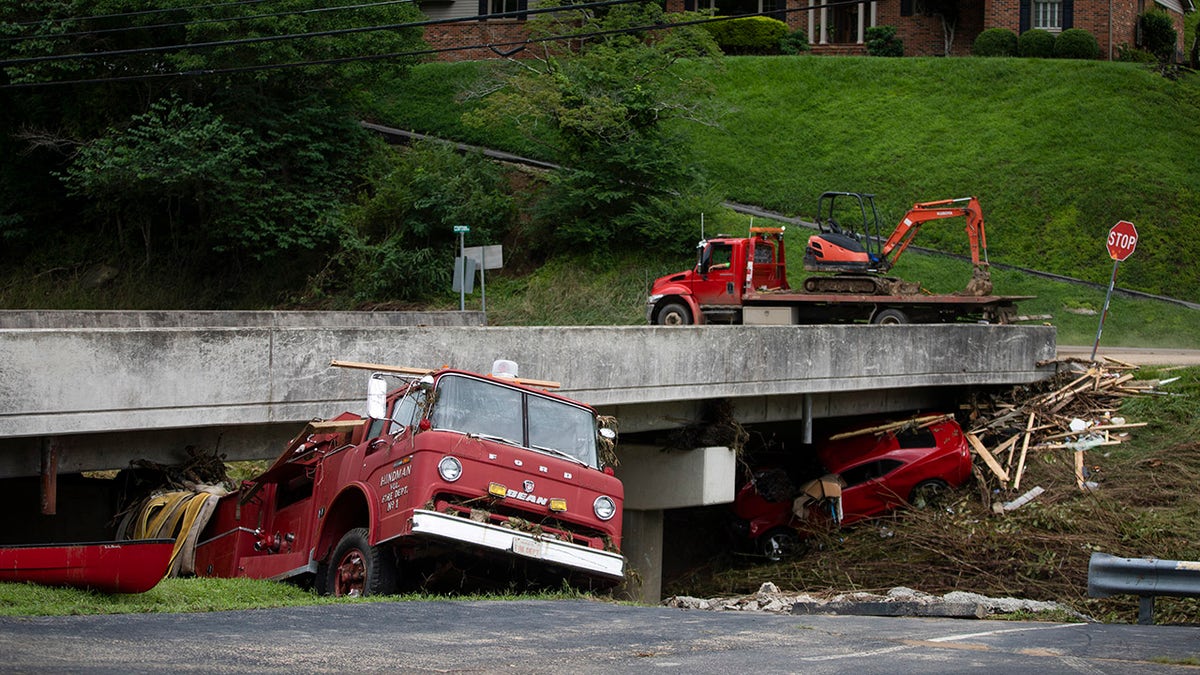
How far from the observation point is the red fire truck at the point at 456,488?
10.5m

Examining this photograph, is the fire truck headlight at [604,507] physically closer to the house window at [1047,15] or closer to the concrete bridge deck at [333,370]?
the concrete bridge deck at [333,370]

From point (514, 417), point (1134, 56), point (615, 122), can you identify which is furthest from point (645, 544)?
point (1134, 56)

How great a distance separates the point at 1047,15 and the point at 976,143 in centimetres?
946

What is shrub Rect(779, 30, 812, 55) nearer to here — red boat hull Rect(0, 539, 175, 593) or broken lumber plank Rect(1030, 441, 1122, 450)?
broken lumber plank Rect(1030, 441, 1122, 450)

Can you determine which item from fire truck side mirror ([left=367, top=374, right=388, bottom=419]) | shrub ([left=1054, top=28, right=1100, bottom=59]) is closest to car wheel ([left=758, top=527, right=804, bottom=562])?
fire truck side mirror ([left=367, top=374, right=388, bottom=419])

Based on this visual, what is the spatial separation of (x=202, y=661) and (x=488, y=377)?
4950 mm

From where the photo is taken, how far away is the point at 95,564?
9.39 metres

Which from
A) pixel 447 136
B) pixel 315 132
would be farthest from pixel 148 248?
pixel 447 136

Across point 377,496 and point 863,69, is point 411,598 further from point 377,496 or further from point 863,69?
point 863,69

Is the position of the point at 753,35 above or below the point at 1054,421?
above

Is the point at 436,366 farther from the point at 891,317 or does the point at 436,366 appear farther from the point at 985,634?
the point at 891,317

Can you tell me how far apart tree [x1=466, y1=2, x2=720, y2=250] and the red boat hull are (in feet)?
89.5

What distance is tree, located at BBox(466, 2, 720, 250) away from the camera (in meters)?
36.4

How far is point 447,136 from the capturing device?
46.9 m
